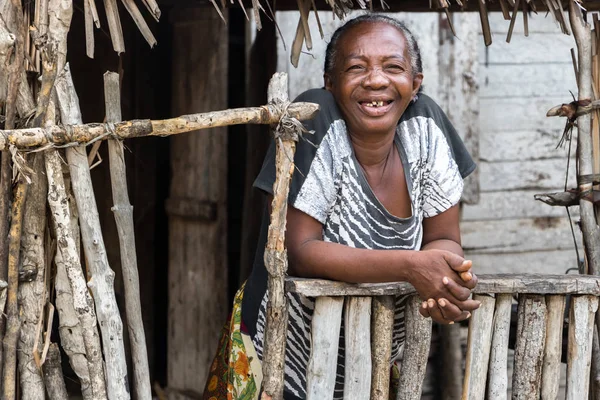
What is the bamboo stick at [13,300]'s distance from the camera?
2.76 metres

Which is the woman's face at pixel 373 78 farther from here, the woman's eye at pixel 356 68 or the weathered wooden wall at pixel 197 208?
the weathered wooden wall at pixel 197 208

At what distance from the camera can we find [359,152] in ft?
10.7

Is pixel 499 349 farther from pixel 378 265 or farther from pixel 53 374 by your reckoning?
pixel 53 374

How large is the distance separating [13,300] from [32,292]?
2.9 inches

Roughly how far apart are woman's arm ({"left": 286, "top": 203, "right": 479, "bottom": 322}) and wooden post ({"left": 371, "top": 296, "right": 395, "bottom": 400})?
0.16 metres

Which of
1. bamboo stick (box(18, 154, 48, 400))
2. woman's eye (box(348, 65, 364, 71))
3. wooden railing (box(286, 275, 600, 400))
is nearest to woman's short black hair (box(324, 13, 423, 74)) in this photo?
woman's eye (box(348, 65, 364, 71))

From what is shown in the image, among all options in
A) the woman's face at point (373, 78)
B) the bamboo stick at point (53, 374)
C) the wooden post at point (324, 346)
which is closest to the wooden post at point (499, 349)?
the wooden post at point (324, 346)

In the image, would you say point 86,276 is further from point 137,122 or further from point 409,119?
point 409,119

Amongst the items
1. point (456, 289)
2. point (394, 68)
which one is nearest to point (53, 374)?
point (456, 289)

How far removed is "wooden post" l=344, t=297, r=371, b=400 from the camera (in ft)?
9.84

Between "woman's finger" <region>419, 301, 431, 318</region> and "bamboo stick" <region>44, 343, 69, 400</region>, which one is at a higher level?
"woman's finger" <region>419, 301, 431, 318</region>

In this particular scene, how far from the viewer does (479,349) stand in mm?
3188

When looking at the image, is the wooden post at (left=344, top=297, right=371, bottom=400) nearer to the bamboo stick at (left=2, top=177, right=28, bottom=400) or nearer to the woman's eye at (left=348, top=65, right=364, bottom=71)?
the woman's eye at (left=348, top=65, right=364, bottom=71)

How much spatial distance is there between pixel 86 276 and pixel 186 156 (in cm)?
231
